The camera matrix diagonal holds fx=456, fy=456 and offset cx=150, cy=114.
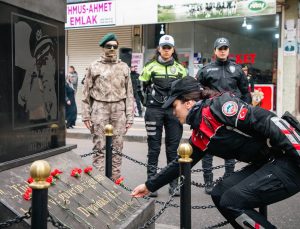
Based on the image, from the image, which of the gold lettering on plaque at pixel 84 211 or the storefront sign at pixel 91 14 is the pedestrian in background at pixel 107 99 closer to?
the gold lettering on plaque at pixel 84 211

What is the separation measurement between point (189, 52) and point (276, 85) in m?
2.95

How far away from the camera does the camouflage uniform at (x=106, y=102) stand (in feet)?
17.6

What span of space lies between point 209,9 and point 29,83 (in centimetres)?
960

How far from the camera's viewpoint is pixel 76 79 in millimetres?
15773

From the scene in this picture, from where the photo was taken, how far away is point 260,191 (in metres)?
3.19

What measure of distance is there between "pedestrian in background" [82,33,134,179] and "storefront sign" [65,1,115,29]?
30.2 feet

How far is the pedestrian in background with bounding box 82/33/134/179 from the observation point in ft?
17.6

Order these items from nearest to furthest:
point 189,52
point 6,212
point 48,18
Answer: point 6,212 < point 48,18 < point 189,52

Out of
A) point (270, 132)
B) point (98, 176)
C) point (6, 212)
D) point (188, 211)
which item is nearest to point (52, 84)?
point (98, 176)

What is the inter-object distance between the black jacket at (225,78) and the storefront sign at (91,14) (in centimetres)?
910

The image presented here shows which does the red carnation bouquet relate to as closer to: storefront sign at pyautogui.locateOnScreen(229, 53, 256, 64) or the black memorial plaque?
the black memorial plaque

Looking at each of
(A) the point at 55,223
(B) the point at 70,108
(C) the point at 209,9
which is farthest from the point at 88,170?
(C) the point at 209,9

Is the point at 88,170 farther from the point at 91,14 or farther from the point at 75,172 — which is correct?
the point at 91,14

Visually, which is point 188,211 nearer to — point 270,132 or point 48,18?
point 270,132
